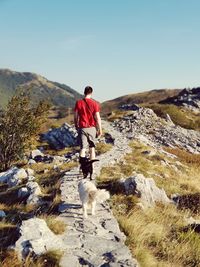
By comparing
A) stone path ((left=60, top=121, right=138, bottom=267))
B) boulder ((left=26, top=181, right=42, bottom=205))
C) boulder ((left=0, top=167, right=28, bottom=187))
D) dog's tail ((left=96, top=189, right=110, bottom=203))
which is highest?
dog's tail ((left=96, top=189, right=110, bottom=203))

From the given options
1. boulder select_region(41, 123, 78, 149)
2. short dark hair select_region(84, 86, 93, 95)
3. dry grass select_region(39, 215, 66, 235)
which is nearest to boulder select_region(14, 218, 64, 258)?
dry grass select_region(39, 215, 66, 235)

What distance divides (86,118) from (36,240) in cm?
636

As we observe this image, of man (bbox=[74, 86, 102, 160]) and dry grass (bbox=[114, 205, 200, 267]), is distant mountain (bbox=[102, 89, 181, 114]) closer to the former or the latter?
man (bbox=[74, 86, 102, 160])

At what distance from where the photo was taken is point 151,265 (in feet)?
26.1

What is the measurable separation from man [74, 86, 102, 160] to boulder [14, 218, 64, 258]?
17.4 feet

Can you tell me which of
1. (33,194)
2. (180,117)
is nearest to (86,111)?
(33,194)

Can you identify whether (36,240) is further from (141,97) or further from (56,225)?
(141,97)

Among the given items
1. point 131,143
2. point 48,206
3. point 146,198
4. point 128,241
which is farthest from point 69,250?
point 131,143

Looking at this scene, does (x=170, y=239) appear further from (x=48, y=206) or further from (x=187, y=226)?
(x=48, y=206)

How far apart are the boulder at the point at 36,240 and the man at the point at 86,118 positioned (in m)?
5.30

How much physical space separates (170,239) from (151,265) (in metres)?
2.15

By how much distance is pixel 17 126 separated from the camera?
29781 millimetres

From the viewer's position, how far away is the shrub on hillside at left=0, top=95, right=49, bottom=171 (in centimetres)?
2966

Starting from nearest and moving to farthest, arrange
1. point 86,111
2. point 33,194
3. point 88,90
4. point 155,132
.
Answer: point 33,194, point 88,90, point 86,111, point 155,132
